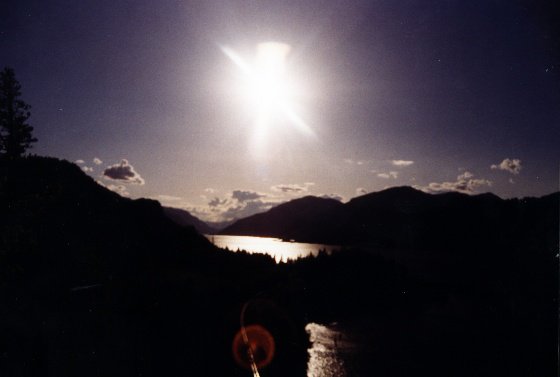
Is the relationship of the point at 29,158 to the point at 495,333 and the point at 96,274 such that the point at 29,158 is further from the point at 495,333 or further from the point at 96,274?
the point at 495,333

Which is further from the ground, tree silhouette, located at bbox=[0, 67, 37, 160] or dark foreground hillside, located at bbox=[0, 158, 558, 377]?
tree silhouette, located at bbox=[0, 67, 37, 160]

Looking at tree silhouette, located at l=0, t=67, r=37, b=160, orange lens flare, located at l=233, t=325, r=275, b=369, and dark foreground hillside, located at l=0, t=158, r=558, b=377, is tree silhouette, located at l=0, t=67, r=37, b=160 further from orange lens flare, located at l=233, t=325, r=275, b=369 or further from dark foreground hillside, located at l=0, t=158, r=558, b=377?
orange lens flare, located at l=233, t=325, r=275, b=369

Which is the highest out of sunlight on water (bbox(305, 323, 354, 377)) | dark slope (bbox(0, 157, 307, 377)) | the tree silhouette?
the tree silhouette

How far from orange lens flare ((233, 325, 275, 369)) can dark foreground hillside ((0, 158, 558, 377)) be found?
166cm

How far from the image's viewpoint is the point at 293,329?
242ft

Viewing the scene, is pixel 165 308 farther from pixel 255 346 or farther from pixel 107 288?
pixel 255 346

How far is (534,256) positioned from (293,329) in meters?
103

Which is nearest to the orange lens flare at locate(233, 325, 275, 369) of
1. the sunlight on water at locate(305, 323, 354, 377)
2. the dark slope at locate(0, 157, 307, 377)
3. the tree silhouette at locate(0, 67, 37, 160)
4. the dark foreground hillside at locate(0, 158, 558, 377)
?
the dark slope at locate(0, 157, 307, 377)

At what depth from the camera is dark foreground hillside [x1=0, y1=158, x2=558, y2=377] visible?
30.4m

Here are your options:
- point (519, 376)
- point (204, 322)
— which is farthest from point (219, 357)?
point (519, 376)

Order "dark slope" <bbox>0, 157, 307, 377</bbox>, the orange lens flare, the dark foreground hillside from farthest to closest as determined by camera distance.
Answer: the orange lens flare < the dark foreground hillside < "dark slope" <bbox>0, 157, 307, 377</bbox>

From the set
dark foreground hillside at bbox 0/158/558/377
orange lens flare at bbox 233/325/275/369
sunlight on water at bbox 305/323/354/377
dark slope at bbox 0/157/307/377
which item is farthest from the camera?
sunlight on water at bbox 305/323/354/377

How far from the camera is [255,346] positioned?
187ft

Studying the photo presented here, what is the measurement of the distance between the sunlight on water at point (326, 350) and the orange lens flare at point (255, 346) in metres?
7.30
